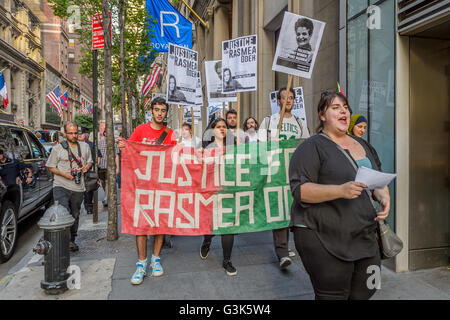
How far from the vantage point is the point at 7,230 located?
5523mm

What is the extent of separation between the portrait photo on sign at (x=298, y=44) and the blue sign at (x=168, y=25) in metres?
7.61

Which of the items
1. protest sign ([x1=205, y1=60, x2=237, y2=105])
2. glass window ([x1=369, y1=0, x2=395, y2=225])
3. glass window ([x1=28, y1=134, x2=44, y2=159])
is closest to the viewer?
glass window ([x1=369, y1=0, x2=395, y2=225])

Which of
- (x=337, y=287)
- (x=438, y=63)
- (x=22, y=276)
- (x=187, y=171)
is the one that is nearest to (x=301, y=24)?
(x=438, y=63)

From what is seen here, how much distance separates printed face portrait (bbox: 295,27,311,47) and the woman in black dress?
2.72 m

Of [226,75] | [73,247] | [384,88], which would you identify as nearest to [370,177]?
[384,88]

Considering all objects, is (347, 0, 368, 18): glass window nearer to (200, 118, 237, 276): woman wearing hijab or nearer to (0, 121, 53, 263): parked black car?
(200, 118, 237, 276): woman wearing hijab

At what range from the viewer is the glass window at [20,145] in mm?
6238

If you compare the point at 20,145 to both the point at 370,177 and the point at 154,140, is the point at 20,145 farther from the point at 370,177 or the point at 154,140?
the point at 370,177

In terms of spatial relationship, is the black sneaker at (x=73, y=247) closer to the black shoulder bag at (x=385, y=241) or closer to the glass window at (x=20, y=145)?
the glass window at (x=20, y=145)

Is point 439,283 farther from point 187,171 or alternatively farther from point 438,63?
point 187,171

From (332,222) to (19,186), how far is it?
213 inches

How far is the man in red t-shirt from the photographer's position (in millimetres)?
4367

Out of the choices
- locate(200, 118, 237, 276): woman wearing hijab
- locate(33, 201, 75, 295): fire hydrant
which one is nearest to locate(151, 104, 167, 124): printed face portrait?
locate(200, 118, 237, 276): woman wearing hijab

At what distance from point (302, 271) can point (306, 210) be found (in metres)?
2.60
